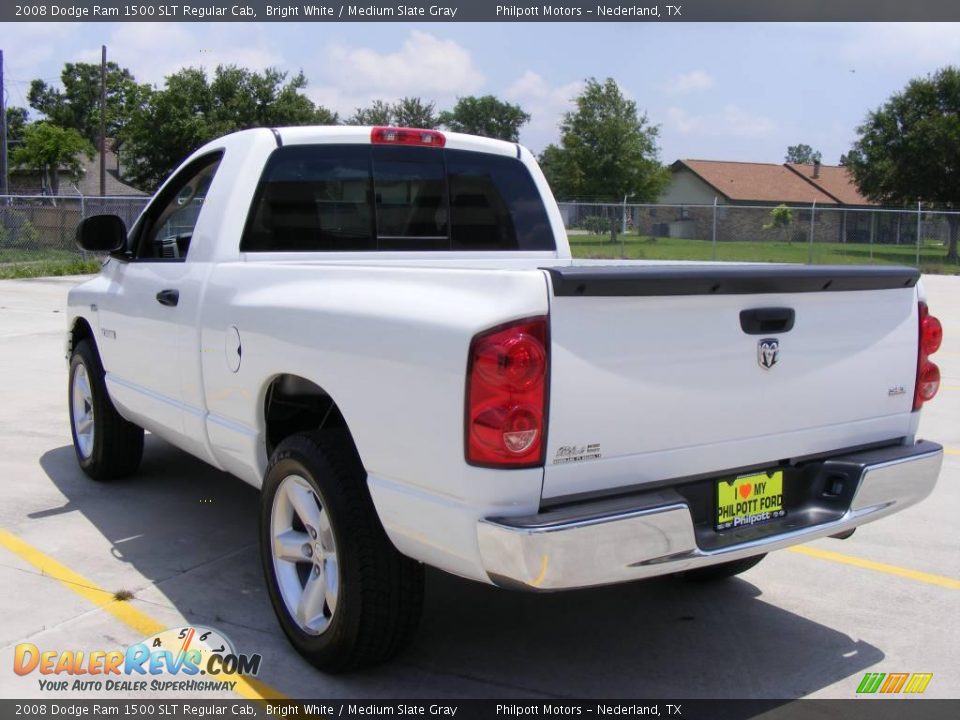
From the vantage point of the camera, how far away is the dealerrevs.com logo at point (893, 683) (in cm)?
369

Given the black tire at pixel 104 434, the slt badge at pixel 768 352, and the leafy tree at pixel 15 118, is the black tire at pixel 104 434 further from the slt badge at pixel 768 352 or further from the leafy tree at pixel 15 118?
the leafy tree at pixel 15 118

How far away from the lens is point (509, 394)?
2908 millimetres

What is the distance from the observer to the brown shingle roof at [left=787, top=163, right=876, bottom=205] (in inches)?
2549

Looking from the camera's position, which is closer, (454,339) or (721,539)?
(454,339)

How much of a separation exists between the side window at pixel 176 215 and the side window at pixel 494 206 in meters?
1.26

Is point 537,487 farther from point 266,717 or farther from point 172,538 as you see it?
point 172,538

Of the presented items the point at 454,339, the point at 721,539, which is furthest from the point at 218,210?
the point at 721,539

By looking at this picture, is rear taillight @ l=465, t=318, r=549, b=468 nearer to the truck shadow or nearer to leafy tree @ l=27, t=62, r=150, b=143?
the truck shadow

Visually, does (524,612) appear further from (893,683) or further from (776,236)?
(776,236)

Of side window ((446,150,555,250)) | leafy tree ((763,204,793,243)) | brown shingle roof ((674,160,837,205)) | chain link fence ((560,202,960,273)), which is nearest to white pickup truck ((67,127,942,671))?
side window ((446,150,555,250))

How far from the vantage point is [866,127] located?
4631cm

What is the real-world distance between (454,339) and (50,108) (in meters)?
109

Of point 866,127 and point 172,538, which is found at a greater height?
point 866,127

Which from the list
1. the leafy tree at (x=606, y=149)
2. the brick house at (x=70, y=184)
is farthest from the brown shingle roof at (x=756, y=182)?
the brick house at (x=70, y=184)
